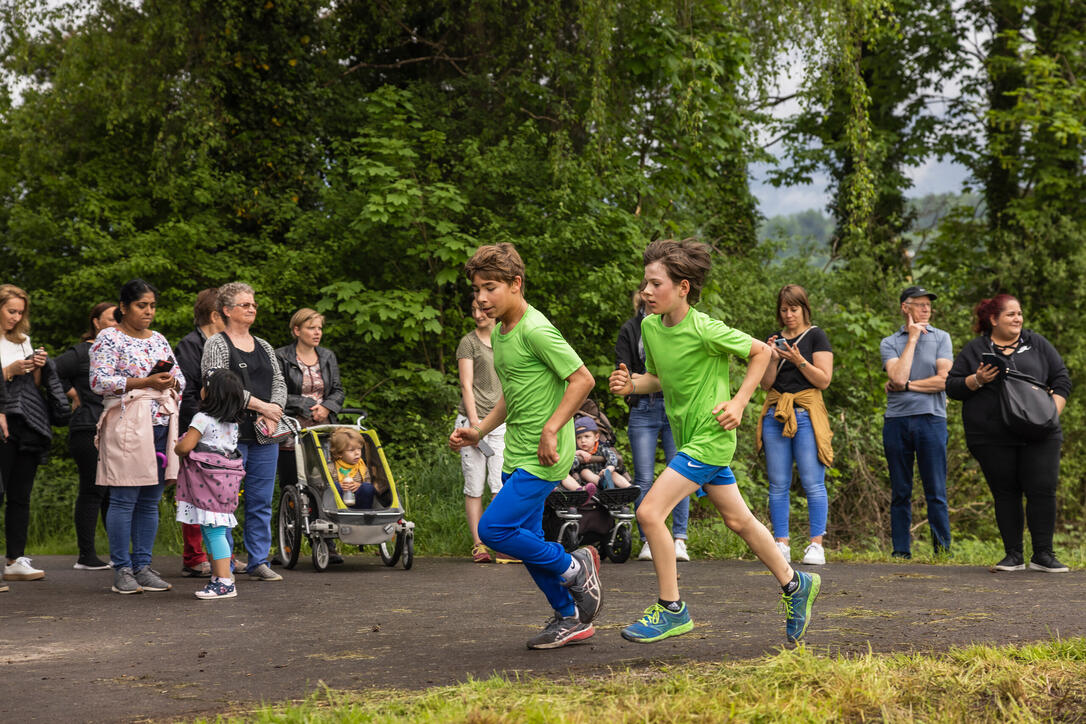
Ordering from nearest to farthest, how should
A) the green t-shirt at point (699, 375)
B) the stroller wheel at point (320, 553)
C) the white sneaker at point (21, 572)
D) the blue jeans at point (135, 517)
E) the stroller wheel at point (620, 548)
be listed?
the green t-shirt at point (699, 375) → the blue jeans at point (135, 517) → the white sneaker at point (21, 572) → the stroller wheel at point (320, 553) → the stroller wheel at point (620, 548)

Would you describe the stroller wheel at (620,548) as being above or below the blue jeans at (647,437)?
below

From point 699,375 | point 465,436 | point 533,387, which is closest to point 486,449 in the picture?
point 465,436

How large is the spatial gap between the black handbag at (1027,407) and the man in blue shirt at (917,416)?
950 millimetres

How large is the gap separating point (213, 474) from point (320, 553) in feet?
6.43

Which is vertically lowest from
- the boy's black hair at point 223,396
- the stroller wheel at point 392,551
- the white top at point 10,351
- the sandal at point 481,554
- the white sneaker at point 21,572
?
the sandal at point 481,554

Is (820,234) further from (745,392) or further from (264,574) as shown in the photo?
(745,392)

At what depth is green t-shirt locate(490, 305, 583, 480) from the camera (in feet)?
18.4

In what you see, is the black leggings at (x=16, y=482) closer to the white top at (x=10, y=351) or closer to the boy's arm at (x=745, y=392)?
the white top at (x=10, y=351)

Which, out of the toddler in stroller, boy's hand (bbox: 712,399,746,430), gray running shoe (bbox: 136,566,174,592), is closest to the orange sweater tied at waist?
the toddler in stroller

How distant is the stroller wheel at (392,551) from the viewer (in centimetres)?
1005

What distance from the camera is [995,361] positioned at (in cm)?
914

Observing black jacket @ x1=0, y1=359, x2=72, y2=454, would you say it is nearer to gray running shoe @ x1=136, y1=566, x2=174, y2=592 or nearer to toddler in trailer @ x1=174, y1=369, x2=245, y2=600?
gray running shoe @ x1=136, y1=566, x2=174, y2=592

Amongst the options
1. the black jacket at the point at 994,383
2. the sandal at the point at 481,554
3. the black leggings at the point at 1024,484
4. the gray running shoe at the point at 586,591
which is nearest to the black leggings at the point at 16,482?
the sandal at the point at 481,554

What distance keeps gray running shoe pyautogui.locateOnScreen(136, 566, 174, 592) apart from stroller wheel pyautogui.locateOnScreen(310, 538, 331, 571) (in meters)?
1.58
